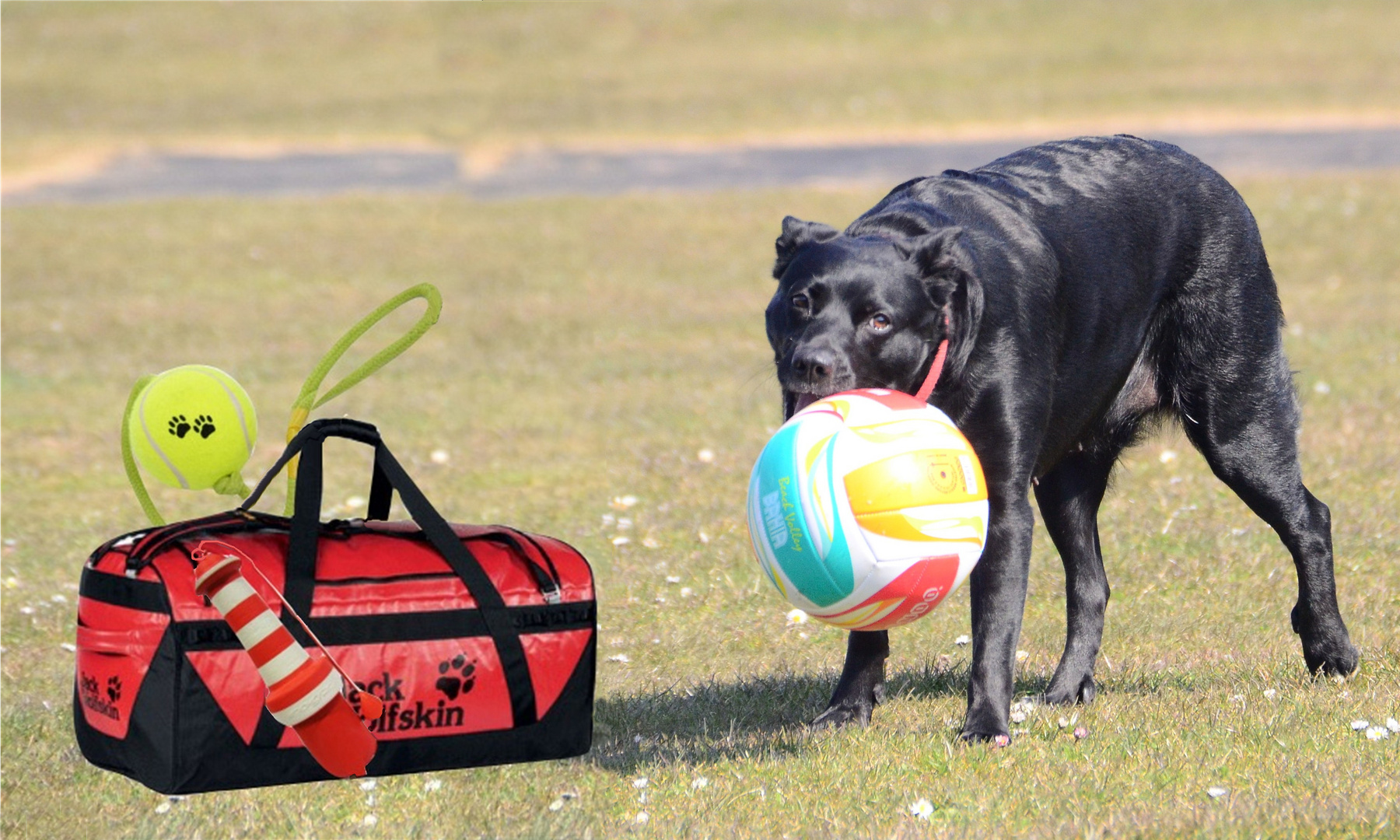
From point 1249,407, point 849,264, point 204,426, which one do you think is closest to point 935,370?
point 849,264

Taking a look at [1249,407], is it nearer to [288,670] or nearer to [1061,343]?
[1061,343]

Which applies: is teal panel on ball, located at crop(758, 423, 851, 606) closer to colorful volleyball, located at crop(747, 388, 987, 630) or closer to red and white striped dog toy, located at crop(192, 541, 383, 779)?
colorful volleyball, located at crop(747, 388, 987, 630)

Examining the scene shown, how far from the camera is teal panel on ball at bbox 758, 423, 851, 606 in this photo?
4.07 metres

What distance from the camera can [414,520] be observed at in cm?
418

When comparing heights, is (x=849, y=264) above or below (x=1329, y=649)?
above

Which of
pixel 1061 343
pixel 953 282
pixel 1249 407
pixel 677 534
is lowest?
pixel 677 534

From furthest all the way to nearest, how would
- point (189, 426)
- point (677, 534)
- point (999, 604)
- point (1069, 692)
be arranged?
point (677, 534)
point (1069, 692)
point (999, 604)
point (189, 426)

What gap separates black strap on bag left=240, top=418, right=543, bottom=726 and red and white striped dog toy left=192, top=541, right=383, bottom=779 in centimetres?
10

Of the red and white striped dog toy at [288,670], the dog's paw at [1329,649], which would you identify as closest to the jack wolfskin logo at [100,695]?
the red and white striped dog toy at [288,670]

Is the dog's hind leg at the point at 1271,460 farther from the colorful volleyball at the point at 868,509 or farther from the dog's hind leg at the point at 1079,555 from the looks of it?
the colorful volleyball at the point at 868,509

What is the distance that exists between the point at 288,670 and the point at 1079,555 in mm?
2916

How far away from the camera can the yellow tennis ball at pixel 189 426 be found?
4332mm

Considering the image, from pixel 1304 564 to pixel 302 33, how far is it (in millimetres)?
34041

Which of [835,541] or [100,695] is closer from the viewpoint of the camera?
[100,695]
